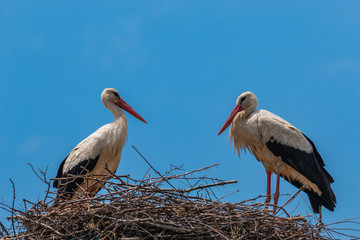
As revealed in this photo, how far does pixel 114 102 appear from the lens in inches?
347

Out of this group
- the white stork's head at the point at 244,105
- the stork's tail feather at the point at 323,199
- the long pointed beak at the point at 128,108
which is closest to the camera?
the stork's tail feather at the point at 323,199

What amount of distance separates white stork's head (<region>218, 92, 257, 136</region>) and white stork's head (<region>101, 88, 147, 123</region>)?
1.22m

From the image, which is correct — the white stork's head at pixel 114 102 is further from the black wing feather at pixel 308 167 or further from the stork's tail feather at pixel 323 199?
the stork's tail feather at pixel 323 199

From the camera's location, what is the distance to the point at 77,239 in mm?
5375

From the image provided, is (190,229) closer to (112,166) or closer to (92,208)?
(92,208)

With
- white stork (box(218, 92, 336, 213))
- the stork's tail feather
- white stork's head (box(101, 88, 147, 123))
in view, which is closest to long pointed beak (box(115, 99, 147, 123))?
white stork's head (box(101, 88, 147, 123))

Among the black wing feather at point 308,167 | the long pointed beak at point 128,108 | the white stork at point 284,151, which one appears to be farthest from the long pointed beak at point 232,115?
the long pointed beak at point 128,108

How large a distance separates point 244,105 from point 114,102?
70.3 inches

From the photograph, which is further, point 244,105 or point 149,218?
point 244,105

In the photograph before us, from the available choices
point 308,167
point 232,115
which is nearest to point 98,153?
point 232,115

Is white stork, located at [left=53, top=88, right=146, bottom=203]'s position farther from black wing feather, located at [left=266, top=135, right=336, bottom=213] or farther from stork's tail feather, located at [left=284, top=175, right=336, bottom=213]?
stork's tail feather, located at [left=284, top=175, right=336, bottom=213]

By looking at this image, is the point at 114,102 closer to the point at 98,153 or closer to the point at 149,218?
the point at 98,153

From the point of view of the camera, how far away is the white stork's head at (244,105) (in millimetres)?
8408

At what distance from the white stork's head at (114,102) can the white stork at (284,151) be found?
1.46 meters
